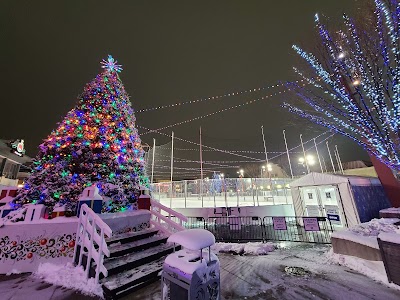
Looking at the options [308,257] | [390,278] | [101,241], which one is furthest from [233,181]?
[101,241]

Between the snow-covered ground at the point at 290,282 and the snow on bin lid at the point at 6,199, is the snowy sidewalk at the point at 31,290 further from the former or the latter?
the snow on bin lid at the point at 6,199

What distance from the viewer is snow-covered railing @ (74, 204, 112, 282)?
13.9 feet

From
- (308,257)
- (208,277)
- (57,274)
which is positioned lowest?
(308,257)

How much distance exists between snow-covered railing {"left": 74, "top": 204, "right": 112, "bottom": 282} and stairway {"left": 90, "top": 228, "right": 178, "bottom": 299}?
250mm

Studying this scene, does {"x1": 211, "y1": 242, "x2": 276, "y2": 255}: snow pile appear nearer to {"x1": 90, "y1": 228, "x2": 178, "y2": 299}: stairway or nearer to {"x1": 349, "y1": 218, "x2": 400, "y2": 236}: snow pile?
{"x1": 90, "y1": 228, "x2": 178, "y2": 299}: stairway

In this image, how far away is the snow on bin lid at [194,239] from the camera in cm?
307

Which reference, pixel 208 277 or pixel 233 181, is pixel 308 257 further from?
pixel 233 181

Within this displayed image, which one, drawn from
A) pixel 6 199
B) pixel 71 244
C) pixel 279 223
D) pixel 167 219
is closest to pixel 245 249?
pixel 279 223

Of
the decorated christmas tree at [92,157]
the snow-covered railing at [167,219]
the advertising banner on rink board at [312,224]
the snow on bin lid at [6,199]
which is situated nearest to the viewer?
the decorated christmas tree at [92,157]

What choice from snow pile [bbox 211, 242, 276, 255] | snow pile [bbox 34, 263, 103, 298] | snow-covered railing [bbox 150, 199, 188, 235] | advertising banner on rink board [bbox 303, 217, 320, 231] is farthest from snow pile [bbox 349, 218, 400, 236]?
snow pile [bbox 34, 263, 103, 298]

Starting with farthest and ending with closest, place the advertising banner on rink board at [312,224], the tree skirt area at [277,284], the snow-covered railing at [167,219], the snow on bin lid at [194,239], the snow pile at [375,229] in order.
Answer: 1. the advertising banner on rink board at [312,224]
2. the snow pile at [375,229]
3. the snow-covered railing at [167,219]
4. the tree skirt area at [277,284]
5. the snow on bin lid at [194,239]

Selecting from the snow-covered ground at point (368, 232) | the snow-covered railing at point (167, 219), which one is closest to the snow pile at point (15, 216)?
the snow-covered railing at point (167, 219)

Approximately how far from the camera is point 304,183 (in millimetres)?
14117

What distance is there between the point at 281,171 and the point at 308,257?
131ft
